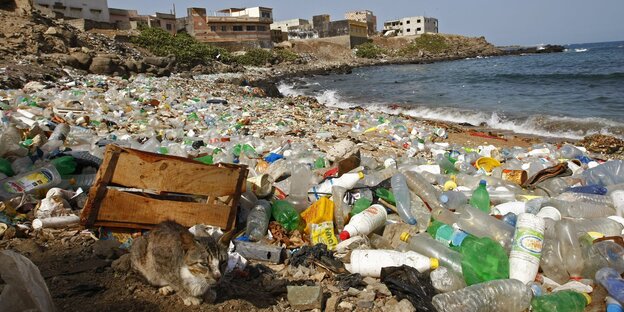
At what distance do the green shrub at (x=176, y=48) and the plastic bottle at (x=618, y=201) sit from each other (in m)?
21.8

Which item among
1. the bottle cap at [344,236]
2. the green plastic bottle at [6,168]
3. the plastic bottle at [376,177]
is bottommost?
the bottle cap at [344,236]

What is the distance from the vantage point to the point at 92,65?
13086 mm

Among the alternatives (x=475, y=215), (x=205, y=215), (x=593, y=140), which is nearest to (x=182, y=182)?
(x=205, y=215)

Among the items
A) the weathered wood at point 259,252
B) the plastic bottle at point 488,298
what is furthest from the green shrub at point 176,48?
the plastic bottle at point 488,298

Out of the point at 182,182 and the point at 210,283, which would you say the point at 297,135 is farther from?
the point at 210,283

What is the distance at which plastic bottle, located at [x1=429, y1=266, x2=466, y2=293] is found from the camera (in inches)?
92.3

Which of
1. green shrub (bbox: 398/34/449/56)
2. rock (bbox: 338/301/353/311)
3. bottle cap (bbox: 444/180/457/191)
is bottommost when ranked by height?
rock (bbox: 338/301/353/311)

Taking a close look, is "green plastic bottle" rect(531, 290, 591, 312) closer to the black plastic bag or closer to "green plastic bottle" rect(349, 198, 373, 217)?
the black plastic bag

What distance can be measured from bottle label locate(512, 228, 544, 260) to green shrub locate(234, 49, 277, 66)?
29.5 m

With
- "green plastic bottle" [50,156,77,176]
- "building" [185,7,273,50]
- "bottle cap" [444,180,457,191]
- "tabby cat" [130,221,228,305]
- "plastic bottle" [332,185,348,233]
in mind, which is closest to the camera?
"tabby cat" [130,221,228,305]

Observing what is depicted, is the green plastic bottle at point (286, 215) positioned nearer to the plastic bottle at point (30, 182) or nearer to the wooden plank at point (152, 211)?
the wooden plank at point (152, 211)

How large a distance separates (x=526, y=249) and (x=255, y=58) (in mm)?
31995

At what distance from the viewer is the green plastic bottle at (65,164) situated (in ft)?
10.7

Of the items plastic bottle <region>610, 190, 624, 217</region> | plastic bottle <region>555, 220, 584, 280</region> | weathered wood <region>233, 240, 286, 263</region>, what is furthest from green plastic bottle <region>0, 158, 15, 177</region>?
plastic bottle <region>610, 190, 624, 217</region>
